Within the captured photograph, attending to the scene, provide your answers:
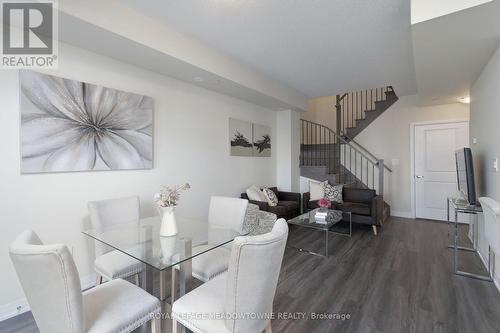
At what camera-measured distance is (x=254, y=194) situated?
435 centimetres

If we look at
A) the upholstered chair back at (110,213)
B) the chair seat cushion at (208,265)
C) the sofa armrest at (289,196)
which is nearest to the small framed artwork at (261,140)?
the sofa armrest at (289,196)

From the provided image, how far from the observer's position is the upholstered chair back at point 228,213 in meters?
2.32

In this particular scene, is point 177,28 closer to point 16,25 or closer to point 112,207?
point 16,25

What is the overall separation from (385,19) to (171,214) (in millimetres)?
2733

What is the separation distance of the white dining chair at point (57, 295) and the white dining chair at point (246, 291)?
0.34m

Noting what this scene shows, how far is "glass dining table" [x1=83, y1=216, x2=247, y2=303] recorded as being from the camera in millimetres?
1540

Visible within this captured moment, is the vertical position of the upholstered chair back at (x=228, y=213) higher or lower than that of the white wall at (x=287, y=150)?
lower

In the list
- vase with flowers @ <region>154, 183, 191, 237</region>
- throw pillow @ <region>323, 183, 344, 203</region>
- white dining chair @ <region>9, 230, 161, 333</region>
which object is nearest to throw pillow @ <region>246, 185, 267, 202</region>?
throw pillow @ <region>323, 183, 344, 203</region>

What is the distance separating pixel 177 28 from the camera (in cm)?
257

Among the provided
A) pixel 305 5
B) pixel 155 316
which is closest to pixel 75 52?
pixel 305 5

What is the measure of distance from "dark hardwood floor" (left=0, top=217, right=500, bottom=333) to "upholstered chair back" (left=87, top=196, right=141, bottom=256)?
2.75 feet

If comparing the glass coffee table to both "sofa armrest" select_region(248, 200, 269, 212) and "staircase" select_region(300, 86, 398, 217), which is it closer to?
"sofa armrest" select_region(248, 200, 269, 212)

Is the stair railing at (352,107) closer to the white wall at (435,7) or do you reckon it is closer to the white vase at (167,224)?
the white wall at (435,7)

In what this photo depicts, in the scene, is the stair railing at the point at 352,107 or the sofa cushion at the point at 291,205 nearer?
the sofa cushion at the point at 291,205
